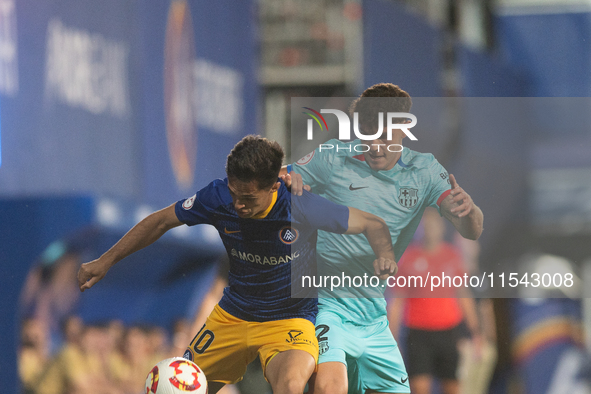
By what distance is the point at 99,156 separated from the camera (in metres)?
9.32

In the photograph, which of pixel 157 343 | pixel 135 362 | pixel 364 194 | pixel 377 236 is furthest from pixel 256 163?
pixel 157 343

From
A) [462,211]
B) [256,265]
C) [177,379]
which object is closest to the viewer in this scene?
[177,379]

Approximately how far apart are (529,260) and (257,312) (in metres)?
2.15

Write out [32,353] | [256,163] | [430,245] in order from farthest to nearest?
1. [32,353]
2. [430,245]
3. [256,163]

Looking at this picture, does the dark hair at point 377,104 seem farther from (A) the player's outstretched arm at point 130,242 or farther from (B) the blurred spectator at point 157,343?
(B) the blurred spectator at point 157,343

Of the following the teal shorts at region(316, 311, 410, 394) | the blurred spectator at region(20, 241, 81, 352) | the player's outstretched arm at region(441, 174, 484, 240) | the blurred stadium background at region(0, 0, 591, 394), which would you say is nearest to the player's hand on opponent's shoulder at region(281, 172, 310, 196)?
the teal shorts at region(316, 311, 410, 394)

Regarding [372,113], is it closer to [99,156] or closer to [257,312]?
[257,312]

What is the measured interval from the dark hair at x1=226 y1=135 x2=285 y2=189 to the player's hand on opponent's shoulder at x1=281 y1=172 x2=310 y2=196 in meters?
0.38

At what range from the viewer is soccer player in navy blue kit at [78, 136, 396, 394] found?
566 centimetres

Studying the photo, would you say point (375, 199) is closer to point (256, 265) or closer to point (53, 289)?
point (256, 265)

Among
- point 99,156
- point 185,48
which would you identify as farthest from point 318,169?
point 185,48

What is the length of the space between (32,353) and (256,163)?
3.88 meters

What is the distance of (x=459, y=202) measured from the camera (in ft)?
20.4

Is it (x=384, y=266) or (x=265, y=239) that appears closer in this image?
(x=265, y=239)
